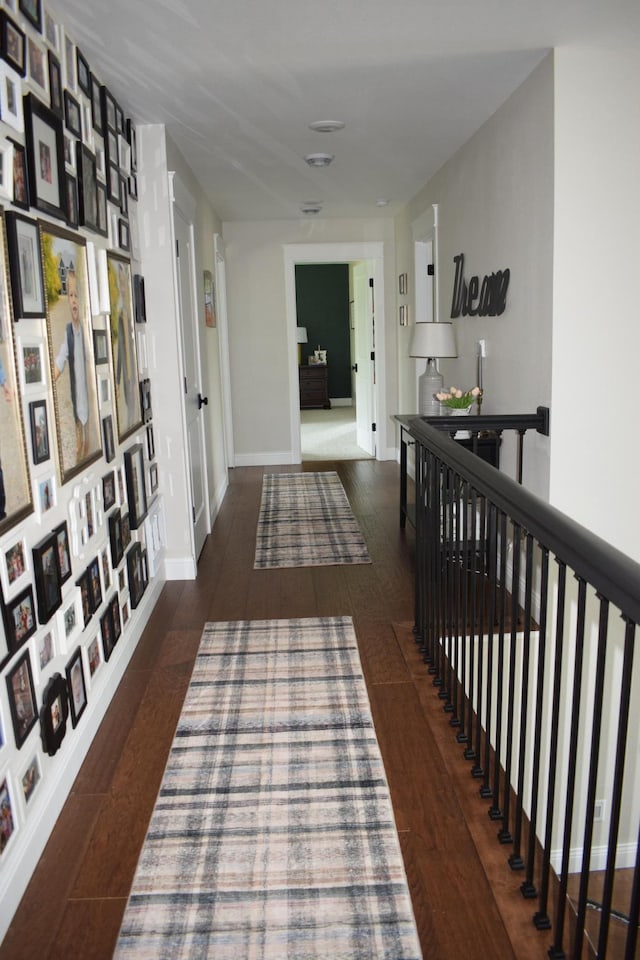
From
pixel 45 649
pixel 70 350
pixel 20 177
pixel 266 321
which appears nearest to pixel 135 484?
pixel 70 350

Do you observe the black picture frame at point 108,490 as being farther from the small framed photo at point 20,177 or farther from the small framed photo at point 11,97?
the small framed photo at point 11,97

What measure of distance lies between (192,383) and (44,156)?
2.53 m

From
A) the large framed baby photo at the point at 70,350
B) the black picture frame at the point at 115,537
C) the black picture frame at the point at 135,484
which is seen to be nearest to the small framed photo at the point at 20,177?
the large framed baby photo at the point at 70,350

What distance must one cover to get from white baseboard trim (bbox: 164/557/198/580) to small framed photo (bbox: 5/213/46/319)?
2267 mm

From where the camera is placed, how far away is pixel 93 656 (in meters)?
2.72

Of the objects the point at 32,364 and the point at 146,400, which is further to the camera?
the point at 146,400

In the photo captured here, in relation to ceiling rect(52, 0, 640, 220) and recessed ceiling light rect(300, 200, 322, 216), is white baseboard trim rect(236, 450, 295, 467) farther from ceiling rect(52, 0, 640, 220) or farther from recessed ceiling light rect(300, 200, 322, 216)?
ceiling rect(52, 0, 640, 220)

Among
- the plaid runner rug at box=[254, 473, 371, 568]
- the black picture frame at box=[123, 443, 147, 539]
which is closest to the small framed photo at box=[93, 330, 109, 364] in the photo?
the black picture frame at box=[123, 443, 147, 539]

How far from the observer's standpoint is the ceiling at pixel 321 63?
2.60 metres

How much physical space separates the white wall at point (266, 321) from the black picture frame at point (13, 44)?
5331 millimetres

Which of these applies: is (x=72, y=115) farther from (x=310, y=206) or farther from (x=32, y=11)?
(x=310, y=206)

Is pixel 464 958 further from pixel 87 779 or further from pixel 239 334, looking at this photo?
pixel 239 334

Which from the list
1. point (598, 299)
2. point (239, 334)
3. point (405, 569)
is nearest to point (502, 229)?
point (598, 299)

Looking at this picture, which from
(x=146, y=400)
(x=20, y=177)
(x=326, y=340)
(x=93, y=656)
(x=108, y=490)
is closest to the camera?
(x=20, y=177)
